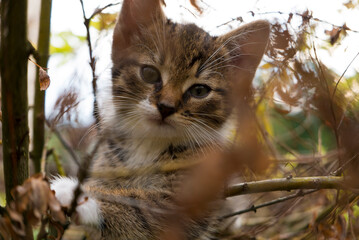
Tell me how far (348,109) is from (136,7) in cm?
130

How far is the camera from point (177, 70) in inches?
95.3

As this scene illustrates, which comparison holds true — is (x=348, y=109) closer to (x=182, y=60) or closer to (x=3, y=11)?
(x=182, y=60)

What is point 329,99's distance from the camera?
1.47 m

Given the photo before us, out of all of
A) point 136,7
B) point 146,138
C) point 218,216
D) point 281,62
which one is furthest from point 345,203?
point 136,7

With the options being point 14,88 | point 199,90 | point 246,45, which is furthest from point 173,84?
point 14,88

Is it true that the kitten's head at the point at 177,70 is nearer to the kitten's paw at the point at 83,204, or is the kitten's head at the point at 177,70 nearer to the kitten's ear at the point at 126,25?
the kitten's ear at the point at 126,25

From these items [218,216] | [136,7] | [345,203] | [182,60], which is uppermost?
[136,7]

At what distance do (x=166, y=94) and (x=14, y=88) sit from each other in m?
1.12

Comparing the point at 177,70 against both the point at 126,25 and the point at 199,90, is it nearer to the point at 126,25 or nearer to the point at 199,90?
the point at 199,90

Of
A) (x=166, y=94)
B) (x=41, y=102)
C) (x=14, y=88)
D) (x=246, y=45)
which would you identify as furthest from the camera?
(x=246, y=45)

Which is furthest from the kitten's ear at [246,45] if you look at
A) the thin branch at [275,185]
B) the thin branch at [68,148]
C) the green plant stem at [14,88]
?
the green plant stem at [14,88]

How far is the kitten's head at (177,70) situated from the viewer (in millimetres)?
2346

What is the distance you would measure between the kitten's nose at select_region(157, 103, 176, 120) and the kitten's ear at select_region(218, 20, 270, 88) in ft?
1.69

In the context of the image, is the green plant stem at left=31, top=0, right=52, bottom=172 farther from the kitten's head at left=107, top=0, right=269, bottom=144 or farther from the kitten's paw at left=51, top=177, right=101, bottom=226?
the kitten's head at left=107, top=0, right=269, bottom=144
